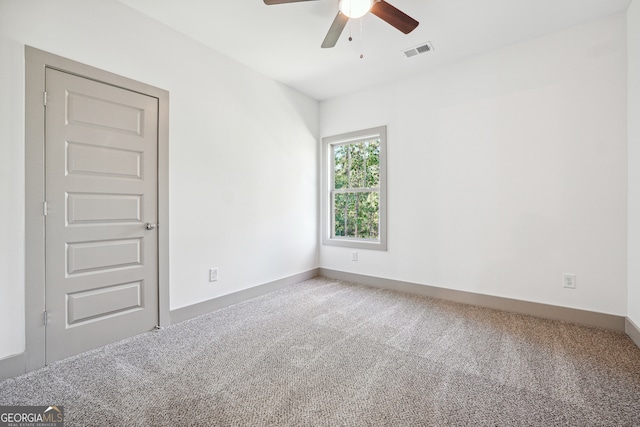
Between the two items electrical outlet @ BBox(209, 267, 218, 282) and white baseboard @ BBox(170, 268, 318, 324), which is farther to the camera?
electrical outlet @ BBox(209, 267, 218, 282)

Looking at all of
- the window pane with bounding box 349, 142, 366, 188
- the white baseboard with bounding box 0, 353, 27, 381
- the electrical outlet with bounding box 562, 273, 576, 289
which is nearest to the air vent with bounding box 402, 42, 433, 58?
the window pane with bounding box 349, 142, 366, 188

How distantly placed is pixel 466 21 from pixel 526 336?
283cm

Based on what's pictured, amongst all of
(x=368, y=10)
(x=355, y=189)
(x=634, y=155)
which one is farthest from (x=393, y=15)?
(x=355, y=189)

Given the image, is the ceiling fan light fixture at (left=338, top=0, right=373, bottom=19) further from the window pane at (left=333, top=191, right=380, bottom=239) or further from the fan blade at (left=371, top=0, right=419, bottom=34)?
the window pane at (left=333, top=191, right=380, bottom=239)

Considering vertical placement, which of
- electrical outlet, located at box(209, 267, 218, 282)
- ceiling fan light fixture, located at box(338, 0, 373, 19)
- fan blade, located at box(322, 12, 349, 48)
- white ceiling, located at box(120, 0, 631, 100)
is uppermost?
white ceiling, located at box(120, 0, 631, 100)

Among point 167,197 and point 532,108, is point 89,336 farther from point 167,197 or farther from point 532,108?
point 532,108

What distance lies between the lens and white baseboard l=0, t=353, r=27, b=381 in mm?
1810

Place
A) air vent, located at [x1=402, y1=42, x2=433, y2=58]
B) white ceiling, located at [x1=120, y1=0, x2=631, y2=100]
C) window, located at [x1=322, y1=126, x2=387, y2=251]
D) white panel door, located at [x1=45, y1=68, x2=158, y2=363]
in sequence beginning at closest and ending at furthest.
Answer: white panel door, located at [x1=45, y1=68, x2=158, y2=363]
white ceiling, located at [x1=120, y1=0, x2=631, y2=100]
air vent, located at [x1=402, y1=42, x2=433, y2=58]
window, located at [x1=322, y1=126, x2=387, y2=251]

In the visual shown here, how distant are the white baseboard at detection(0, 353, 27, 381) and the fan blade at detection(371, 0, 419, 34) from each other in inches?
133

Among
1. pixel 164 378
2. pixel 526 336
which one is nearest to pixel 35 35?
pixel 164 378

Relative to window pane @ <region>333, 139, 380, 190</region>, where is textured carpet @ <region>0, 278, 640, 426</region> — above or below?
below

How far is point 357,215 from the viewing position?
429 cm

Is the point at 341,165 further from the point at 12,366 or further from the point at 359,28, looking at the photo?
the point at 12,366

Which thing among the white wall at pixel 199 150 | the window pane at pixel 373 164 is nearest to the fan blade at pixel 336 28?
the white wall at pixel 199 150
